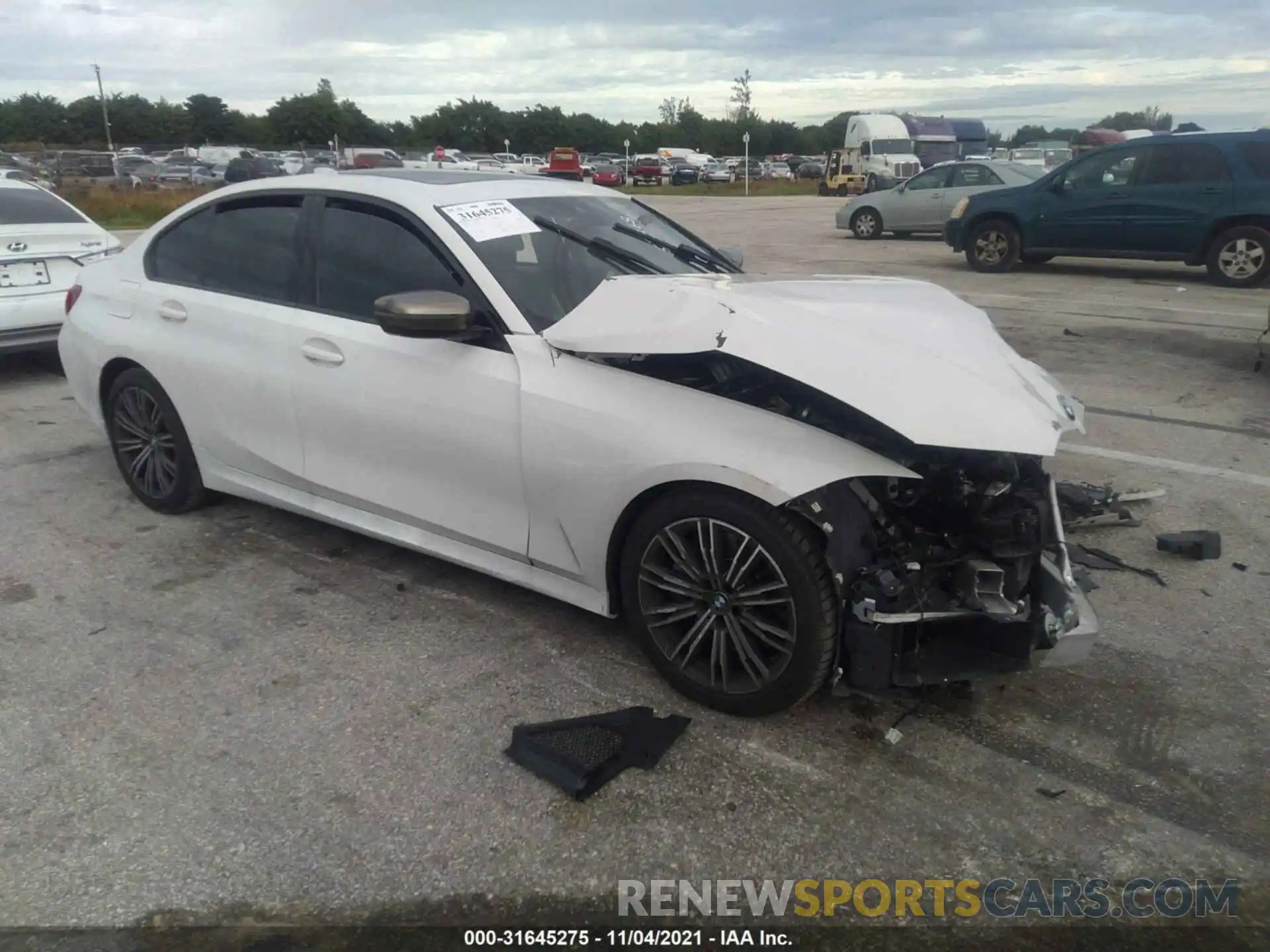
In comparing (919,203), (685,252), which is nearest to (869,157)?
(919,203)

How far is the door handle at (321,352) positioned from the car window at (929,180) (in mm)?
16397

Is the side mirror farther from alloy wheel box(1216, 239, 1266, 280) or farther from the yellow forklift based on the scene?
the yellow forklift

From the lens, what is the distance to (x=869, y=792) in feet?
9.19

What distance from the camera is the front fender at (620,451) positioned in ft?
9.41

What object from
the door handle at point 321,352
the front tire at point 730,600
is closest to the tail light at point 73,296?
the door handle at point 321,352

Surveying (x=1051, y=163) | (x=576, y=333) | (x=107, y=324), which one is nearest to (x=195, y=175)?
(x=1051, y=163)

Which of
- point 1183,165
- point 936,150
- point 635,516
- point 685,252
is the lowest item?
→ point 635,516

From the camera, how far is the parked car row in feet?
38.3

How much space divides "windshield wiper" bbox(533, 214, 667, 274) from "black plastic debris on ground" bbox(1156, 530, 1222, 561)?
2.49m

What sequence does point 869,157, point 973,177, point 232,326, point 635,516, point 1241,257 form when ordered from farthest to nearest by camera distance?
point 869,157
point 973,177
point 1241,257
point 232,326
point 635,516

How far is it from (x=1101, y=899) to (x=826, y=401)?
1.51 m

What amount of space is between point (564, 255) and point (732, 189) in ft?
135

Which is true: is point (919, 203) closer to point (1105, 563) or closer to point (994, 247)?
point (994, 247)

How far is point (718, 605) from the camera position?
10.0 feet
